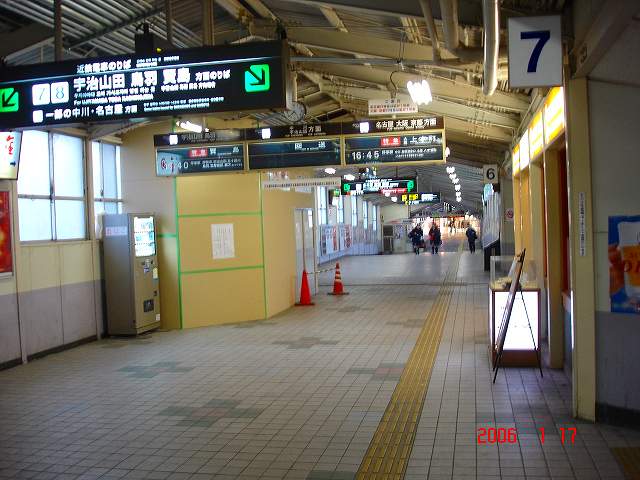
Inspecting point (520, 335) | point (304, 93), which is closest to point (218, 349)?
point (520, 335)

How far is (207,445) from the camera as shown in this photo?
506 cm

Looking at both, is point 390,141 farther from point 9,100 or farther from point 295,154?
point 9,100

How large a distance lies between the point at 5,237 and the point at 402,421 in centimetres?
587

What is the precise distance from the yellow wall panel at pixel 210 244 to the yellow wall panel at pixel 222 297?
18cm

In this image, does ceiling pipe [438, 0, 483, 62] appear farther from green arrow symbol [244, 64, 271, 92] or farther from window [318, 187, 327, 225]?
window [318, 187, 327, 225]

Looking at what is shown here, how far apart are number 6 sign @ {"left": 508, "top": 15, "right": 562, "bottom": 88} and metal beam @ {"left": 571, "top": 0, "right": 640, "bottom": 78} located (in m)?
0.18

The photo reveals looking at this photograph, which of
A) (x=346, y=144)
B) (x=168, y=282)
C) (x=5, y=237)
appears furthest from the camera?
(x=168, y=282)

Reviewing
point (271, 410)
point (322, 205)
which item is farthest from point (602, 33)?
point (322, 205)

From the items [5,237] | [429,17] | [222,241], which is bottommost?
[222,241]

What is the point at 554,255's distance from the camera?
23.6ft

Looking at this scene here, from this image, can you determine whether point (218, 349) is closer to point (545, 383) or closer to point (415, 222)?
point (545, 383)

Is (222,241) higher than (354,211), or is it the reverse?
(354,211)

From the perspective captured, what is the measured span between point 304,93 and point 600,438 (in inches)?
350
